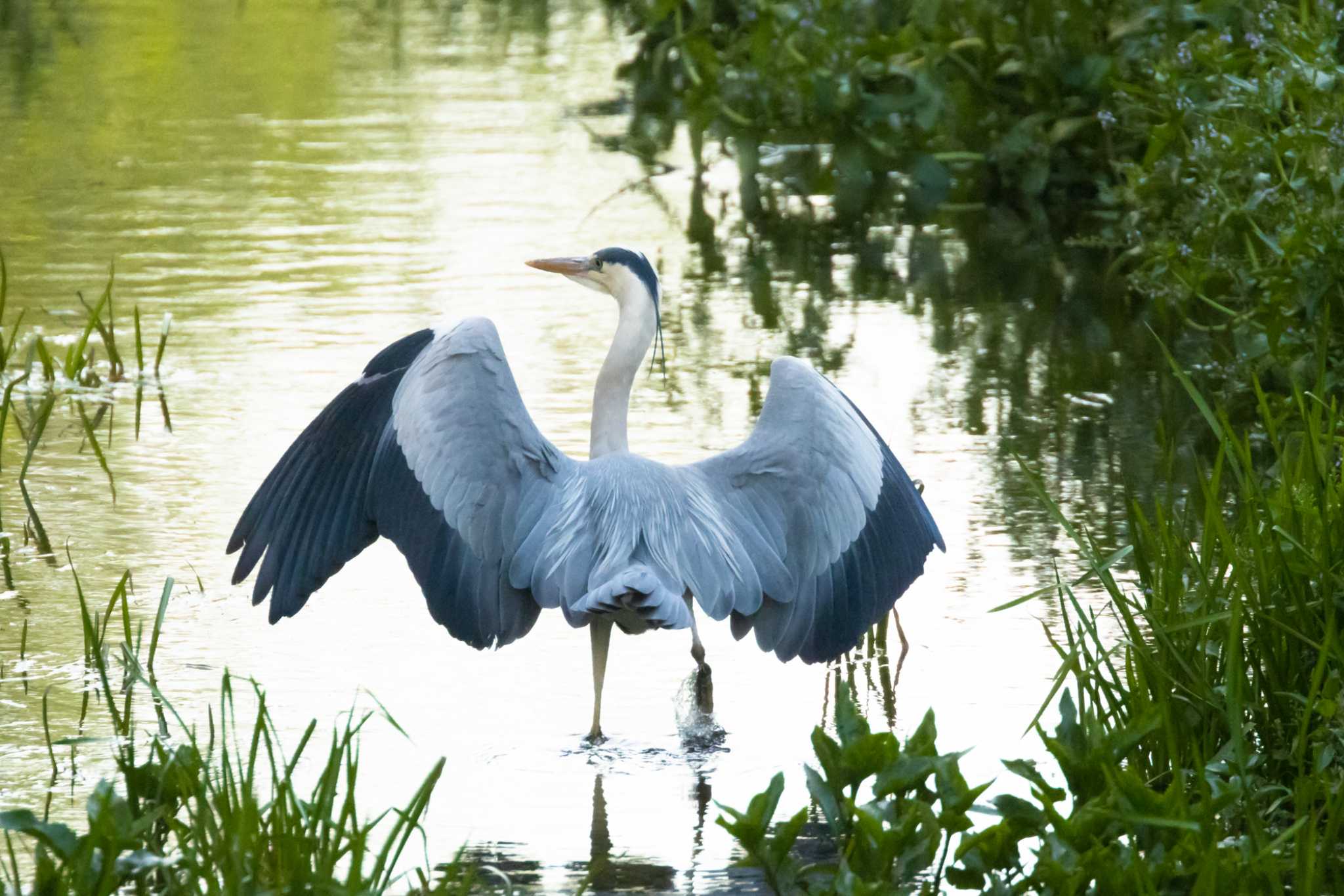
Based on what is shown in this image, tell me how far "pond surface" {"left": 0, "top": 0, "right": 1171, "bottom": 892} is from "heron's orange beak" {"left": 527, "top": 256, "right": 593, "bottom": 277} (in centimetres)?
96

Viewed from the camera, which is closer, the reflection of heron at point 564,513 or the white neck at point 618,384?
the reflection of heron at point 564,513

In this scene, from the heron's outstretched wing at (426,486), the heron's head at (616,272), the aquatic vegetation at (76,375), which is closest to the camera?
the heron's outstretched wing at (426,486)

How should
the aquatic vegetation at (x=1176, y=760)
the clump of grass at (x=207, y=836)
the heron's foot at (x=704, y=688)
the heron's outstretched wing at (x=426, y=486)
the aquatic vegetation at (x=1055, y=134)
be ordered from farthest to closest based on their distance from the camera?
the aquatic vegetation at (x=1055, y=134), the heron's foot at (x=704, y=688), the heron's outstretched wing at (x=426, y=486), the aquatic vegetation at (x=1176, y=760), the clump of grass at (x=207, y=836)

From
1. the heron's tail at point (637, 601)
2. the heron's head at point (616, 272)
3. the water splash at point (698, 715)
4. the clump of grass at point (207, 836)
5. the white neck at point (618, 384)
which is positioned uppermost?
the heron's head at point (616, 272)

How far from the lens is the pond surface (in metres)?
4.58

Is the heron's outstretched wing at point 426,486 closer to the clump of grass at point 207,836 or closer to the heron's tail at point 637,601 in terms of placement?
the heron's tail at point 637,601

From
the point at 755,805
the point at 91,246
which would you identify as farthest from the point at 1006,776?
the point at 91,246

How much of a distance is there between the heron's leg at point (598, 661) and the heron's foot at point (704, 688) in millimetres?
252

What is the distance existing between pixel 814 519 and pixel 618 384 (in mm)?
752

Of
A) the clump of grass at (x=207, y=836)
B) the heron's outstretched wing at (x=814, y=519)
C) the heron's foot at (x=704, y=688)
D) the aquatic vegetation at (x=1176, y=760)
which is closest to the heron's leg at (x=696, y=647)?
the heron's foot at (x=704, y=688)

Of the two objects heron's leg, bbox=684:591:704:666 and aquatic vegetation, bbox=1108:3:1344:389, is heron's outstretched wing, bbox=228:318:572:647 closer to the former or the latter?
heron's leg, bbox=684:591:704:666

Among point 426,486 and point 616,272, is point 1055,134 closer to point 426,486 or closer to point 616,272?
point 616,272

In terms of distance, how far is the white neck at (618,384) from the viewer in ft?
17.5

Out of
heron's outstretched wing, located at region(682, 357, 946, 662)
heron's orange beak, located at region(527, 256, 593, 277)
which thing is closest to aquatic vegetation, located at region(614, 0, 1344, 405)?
heron's outstretched wing, located at region(682, 357, 946, 662)
